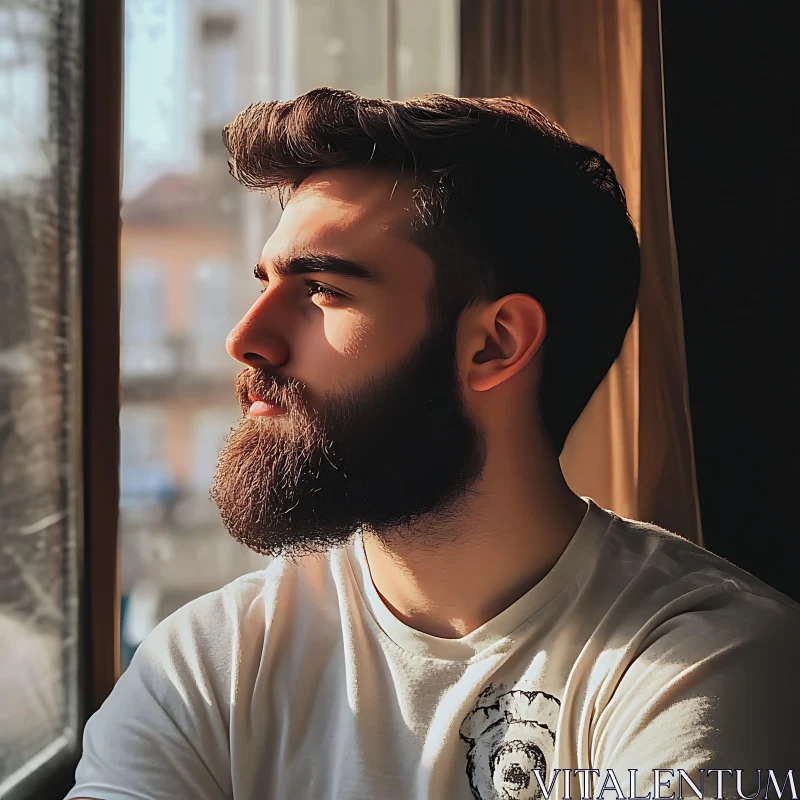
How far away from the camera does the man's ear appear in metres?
1.01

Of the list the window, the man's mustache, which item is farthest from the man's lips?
the window

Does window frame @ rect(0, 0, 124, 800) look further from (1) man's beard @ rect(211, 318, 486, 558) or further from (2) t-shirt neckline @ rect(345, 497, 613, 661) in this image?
(2) t-shirt neckline @ rect(345, 497, 613, 661)

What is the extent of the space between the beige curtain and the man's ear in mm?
295

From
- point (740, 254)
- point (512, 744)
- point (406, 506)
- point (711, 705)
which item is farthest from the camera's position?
point (740, 254)

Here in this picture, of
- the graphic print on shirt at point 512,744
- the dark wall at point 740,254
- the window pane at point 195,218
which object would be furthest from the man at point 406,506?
the window pane at point 195,218

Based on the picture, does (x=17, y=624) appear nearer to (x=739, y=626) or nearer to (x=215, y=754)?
(x=215, y=754)

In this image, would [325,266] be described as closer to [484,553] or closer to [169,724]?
[484,553]

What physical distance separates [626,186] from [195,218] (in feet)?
2.82

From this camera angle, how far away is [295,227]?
3.33 ft

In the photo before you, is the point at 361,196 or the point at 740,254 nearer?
the point at 361,196

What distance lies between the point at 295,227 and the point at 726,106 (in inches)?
23.8

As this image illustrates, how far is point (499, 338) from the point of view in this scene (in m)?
1.02

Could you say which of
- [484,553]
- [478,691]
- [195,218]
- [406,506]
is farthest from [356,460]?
[195,218]

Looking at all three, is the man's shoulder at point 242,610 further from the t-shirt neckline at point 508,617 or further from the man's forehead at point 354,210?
the man's forehead at point 354,210
